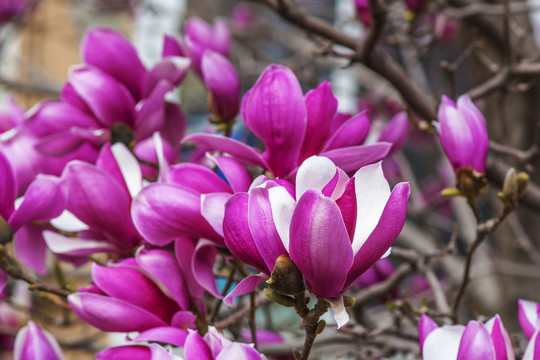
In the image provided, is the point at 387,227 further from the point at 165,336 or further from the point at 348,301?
the point at 165,336

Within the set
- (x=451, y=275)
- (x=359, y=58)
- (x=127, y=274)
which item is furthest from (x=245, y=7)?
(x=127, y=274)

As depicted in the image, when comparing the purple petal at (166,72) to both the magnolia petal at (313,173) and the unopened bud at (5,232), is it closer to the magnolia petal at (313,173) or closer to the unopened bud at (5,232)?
the unopened bud at (5,232)

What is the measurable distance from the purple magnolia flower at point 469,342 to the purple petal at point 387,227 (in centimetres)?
9

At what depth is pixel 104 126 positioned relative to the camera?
609mm

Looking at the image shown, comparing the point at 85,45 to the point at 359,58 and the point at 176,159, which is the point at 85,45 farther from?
the point at 359,58

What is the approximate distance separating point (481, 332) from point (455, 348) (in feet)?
0.10

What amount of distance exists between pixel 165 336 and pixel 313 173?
16 centimetres

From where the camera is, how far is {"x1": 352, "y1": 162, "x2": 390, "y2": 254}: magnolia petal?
334 millimetres

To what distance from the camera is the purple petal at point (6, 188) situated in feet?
1.53

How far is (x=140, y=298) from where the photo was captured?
42 cm

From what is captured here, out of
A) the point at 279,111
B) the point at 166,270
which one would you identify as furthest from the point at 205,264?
the point at 279,111

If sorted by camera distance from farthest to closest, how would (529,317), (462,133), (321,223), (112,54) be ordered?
(112,54) < (462,133) < (529,317) < (321,223)

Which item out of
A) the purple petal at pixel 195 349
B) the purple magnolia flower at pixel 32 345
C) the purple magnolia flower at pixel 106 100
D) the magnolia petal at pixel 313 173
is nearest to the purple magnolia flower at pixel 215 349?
the purple petal at pixel 195 349

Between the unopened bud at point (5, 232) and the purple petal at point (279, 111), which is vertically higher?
the purple petal at point (279, 111)
